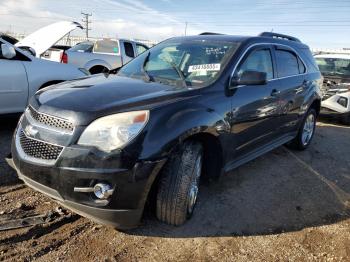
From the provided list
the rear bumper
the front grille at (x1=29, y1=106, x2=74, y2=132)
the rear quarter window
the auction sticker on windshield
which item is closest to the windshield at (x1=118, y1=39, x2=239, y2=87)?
the auction sticker on windshield

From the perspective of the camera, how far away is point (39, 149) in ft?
9.49

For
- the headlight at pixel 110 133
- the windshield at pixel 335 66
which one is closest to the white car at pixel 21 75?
the headlight at pixel 110 133

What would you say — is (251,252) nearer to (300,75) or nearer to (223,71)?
(223,71)

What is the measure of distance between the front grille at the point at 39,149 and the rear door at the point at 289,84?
2993mm

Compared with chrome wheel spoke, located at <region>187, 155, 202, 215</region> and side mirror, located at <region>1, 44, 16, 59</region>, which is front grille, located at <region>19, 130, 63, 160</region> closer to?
chrome wheel spoke, located at <region>187, 155, 202, 215</region>

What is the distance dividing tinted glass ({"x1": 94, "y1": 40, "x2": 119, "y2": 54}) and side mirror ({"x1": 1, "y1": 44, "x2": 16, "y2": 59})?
6299 mm

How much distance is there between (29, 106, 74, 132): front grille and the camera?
2.77m

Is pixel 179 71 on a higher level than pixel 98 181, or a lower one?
higher

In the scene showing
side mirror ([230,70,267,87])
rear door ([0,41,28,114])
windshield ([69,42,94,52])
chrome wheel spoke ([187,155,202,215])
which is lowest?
chrome wheel spoke ([187,155,202,215])

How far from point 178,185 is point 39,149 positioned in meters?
1.15

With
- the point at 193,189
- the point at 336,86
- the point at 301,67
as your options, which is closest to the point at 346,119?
the point at 336,86

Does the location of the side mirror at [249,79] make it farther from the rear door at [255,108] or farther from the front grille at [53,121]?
the front grille at [53,121]

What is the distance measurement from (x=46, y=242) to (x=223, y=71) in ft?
A: 7.48

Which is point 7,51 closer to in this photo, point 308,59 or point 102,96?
point 102,96
